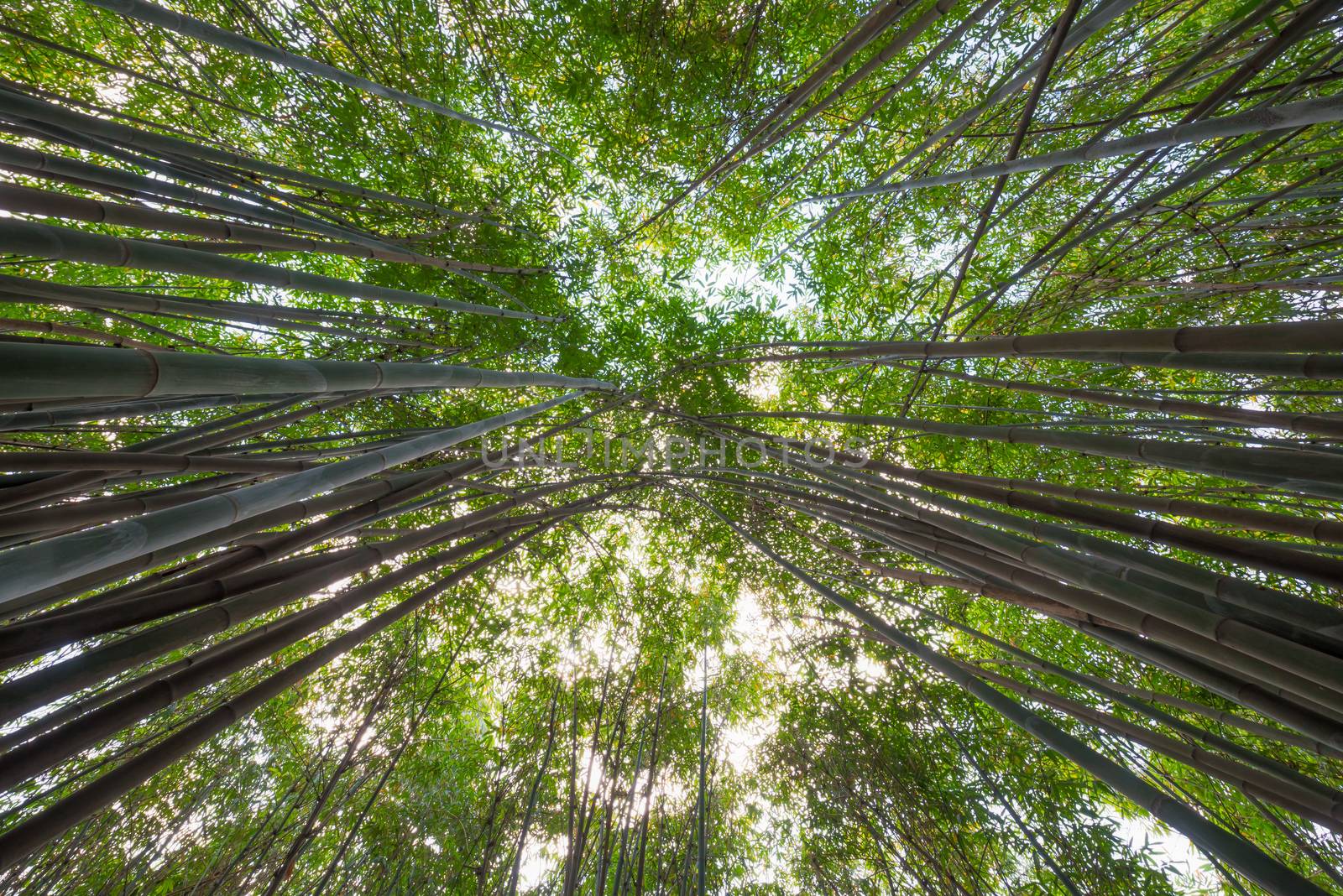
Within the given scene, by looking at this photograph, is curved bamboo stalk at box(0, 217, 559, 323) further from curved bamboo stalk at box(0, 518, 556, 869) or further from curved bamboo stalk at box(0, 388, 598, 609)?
curved bamboo stalk at box(0, 518, 556, 869)

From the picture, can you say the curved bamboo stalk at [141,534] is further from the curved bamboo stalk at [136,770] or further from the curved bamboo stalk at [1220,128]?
the curved bamboo stalk at [1220,128]

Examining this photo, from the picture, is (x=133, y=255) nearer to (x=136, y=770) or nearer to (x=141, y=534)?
(x=141, y=534)

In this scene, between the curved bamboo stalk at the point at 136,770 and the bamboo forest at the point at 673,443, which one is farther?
the bamboo forest at the point at 673,443

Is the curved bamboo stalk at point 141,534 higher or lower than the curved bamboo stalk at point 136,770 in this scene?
higher

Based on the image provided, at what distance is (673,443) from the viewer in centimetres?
409

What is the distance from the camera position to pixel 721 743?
4.41 meters

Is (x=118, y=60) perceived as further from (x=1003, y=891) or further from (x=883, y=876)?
(x=1003, y=891)

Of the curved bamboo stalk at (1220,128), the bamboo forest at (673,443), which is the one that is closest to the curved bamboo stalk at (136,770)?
the bamboo forest at (673,443)

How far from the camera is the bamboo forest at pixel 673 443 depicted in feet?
4.09

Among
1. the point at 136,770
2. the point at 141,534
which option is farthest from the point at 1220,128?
the point at 136,770

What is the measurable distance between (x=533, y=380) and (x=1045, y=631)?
4143 millimetres

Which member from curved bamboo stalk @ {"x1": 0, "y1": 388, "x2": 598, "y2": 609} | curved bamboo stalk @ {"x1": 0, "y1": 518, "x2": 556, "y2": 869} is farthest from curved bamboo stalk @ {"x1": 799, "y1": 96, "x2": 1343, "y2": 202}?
curved bamboo stalk @ {"x1": 0, "y1": 518, "x2": 556, "y2": 869}

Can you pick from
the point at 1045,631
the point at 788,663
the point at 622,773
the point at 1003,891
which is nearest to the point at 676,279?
the point at 788,663

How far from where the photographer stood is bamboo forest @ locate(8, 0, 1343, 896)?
1246 mm
